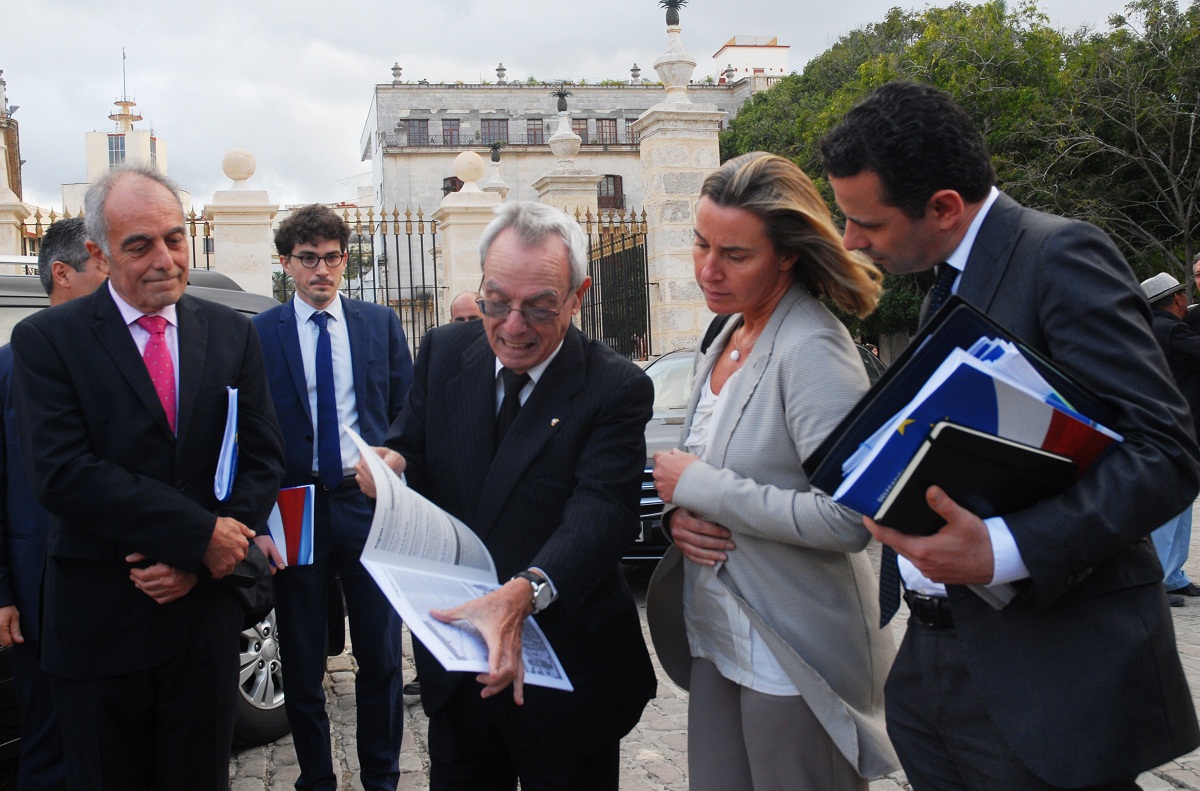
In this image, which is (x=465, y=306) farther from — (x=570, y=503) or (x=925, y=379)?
(x=925, y=379)

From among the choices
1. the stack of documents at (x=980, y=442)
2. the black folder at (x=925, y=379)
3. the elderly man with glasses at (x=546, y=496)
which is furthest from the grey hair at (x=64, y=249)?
the stack of documents at (x=980, y=442)

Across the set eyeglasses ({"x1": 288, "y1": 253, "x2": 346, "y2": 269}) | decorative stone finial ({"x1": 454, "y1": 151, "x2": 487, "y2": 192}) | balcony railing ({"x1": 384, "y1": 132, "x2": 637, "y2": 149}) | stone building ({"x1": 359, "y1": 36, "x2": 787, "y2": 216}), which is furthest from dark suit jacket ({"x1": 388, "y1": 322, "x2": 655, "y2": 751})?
balcony railing ({"x1": 384, "y1": 132, "x2": 637, "y2": 149})

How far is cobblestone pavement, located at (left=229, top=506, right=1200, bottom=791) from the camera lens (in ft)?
14.0

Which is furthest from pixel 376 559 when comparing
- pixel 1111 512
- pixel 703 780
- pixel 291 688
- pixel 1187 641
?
pixel 1187 641

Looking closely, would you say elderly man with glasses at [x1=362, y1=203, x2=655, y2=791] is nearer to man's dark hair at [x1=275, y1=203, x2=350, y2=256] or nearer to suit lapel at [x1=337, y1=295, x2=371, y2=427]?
suit lapel at [x1=337, y1=295, x2=371, y2=427]

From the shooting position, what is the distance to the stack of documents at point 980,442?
5.35ft

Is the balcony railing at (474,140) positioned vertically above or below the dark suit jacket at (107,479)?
above

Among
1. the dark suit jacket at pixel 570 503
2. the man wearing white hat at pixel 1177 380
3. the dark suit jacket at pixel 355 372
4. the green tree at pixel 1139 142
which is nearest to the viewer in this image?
the dark suit jacket at pixel 570 503

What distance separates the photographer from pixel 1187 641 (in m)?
5.97

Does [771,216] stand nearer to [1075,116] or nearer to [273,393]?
[273,393]

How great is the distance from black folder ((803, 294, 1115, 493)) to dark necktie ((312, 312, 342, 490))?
273cm

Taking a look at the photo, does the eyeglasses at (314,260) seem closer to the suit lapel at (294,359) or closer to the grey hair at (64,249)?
the suit lapel at (294,359)

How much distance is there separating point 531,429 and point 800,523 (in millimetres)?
665

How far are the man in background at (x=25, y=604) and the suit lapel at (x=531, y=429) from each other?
179 centimetres
